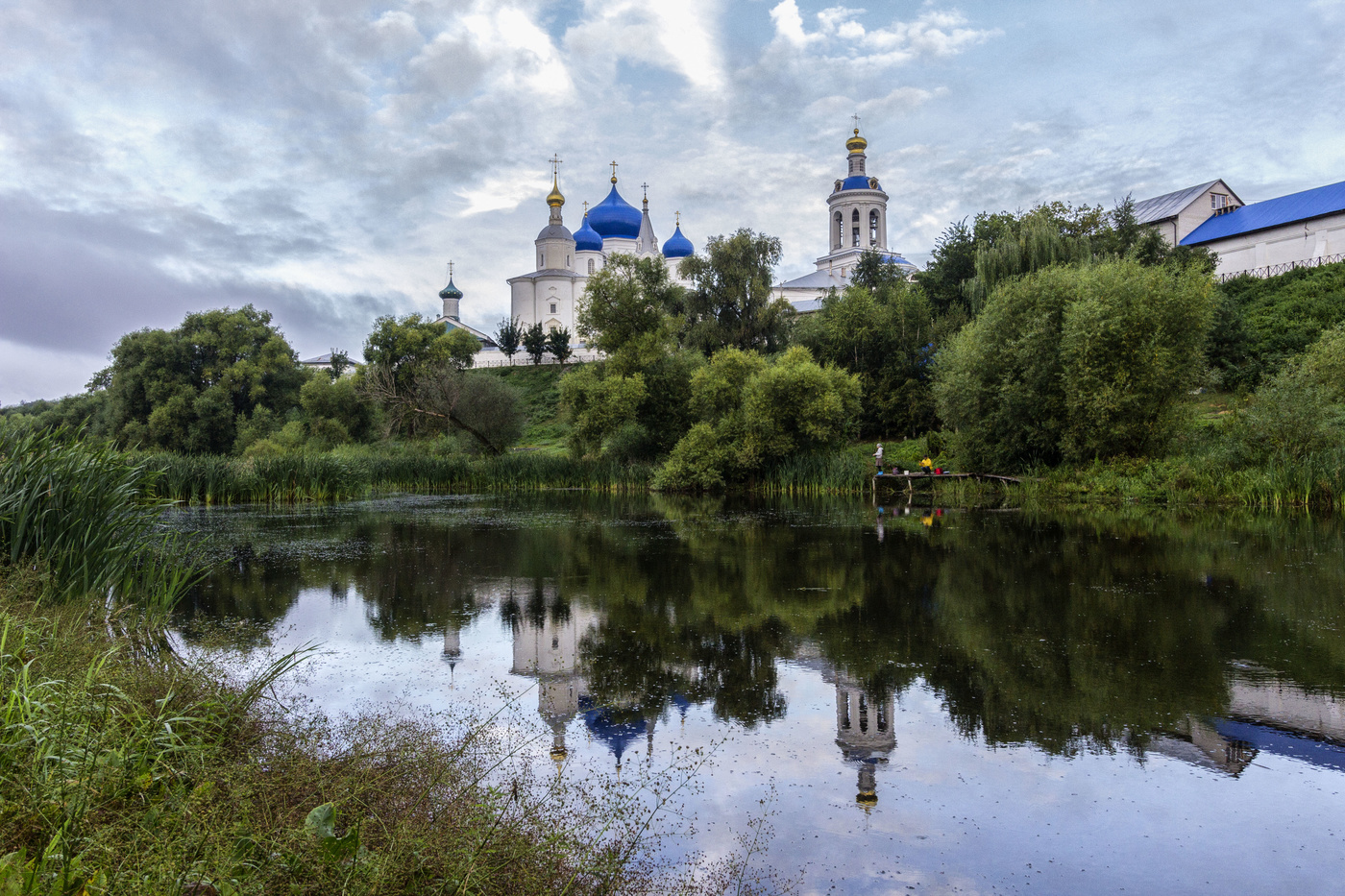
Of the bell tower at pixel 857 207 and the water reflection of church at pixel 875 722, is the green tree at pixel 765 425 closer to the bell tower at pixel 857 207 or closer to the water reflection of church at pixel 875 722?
the water reflection of church at pixel 875 722

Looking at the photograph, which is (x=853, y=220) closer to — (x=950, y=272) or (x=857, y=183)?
(x=857, y=183)

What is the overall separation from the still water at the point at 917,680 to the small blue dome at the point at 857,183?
51210mm

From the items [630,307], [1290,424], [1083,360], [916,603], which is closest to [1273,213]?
[1083,360]

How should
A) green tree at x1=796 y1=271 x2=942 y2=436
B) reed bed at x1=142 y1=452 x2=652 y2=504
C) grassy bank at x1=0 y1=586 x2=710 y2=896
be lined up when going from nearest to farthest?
grassy bank at x1=0 y1=586 x2=710 y2=896, reed bed at x1=142 y1=452 x2=652 y2=504, green tree at x1=796 y1=271 x2=942 y2=436

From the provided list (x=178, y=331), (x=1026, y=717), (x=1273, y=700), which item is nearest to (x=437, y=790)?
(x=1026, y=717)

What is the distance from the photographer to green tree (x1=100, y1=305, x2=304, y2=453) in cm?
4569

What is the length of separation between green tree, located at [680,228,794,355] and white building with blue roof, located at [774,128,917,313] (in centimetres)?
1963

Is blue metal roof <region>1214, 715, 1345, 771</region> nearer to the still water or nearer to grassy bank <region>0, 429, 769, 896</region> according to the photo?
the still water

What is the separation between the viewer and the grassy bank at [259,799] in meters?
2.50

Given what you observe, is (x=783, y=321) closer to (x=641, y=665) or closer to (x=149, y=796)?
(x=641, y=665)

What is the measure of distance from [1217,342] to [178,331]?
5217 cm

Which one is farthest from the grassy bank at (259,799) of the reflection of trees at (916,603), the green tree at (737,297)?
the green tree at (737,297)

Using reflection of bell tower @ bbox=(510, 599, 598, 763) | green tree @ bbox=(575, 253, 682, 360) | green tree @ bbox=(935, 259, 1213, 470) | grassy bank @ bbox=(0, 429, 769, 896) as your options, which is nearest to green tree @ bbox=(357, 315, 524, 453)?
green tree @ bbox=(575, 253, 682, 360)

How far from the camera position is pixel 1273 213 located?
42.2 meters
